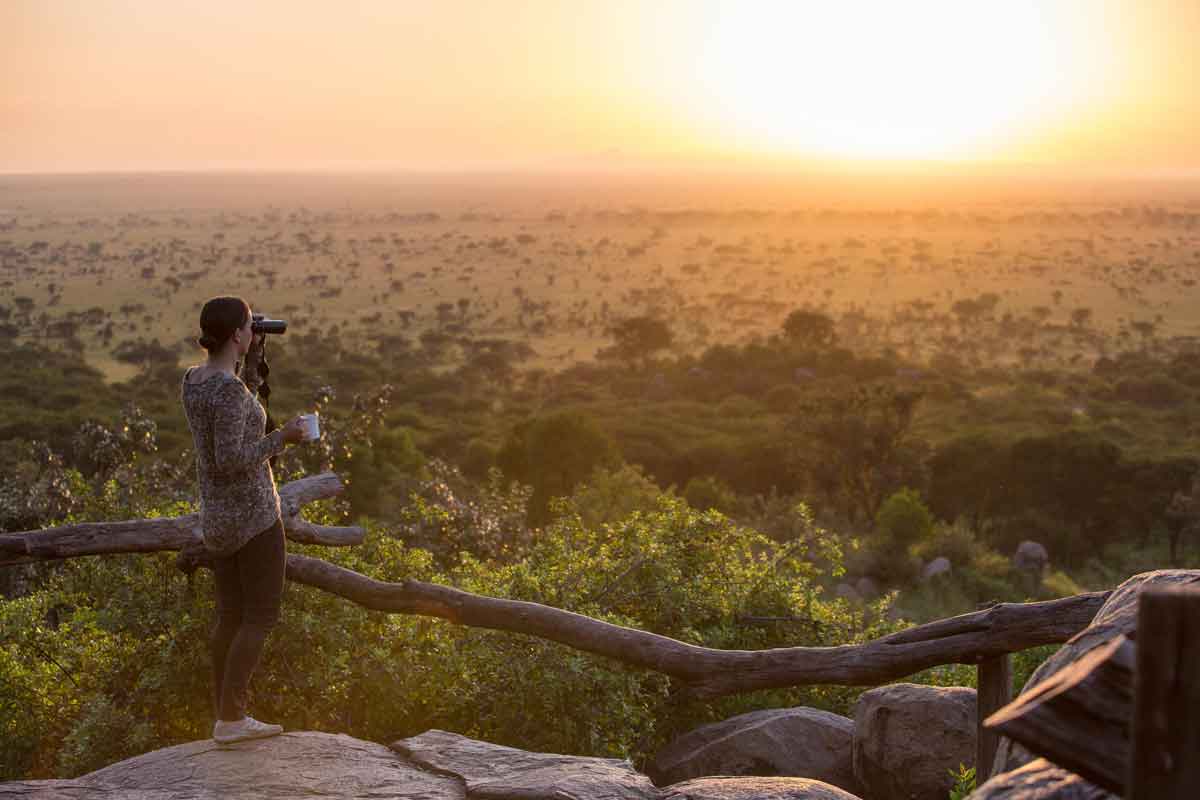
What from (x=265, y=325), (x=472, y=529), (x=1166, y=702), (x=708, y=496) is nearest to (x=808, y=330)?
(x=708, y=496)

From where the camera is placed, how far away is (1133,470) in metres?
28.0

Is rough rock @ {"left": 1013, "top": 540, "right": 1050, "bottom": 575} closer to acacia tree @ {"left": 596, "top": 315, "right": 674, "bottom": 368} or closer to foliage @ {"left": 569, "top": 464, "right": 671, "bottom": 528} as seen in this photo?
foliage @ {"left": 569, "top": 464, "right": 671, "bottom": 528}

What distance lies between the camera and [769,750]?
668 centimetres

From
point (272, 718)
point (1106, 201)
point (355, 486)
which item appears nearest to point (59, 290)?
point (355, 486)

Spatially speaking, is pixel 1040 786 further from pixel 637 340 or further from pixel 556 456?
pixel 637 340

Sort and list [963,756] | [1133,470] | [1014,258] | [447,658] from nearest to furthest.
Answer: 1. [963,756]
2. [447,658]
3. [1133,470]
4. [1014,258]

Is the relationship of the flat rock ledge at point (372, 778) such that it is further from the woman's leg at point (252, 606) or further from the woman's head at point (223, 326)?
the woman's head at point (223, 326)

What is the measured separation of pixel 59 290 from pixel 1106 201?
147 metres

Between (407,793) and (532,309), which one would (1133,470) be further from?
(532,309)

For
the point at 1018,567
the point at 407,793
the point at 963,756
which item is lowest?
the point at 1018,567

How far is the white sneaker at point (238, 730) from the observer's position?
17.2 ft

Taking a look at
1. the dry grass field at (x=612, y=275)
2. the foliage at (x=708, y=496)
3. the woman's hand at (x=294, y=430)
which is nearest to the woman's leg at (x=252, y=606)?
the woman's hand at (x=294, y=430)

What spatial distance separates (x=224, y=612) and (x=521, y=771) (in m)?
1.50

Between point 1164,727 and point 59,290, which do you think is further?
point 59,290
